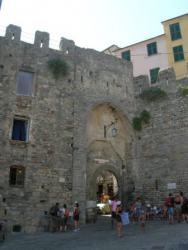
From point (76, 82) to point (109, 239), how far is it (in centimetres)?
868

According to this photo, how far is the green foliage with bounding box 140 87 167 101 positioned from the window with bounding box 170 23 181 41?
7.34m

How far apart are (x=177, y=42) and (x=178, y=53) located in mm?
853

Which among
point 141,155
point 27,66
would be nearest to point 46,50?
point 27,66

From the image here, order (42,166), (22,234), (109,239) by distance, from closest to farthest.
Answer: (109,239) → (22,234) → (42,166)

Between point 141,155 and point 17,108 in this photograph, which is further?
point 141,155

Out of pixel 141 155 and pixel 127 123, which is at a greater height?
pixel 127 123

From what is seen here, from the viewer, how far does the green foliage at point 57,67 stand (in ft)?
49.6

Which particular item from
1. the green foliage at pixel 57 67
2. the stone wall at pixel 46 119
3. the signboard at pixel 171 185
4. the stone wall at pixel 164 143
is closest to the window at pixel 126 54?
the stone wall at pixel 164 143

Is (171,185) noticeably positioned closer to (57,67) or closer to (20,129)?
(20,129)

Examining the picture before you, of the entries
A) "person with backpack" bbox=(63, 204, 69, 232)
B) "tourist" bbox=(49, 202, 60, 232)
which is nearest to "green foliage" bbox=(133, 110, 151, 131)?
"person with backpack" bbox=(63, 204, 69, 232)

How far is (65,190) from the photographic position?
13484 millimetres

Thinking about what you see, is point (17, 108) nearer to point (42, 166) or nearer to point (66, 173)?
point (42, 166)

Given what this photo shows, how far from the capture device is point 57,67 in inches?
596

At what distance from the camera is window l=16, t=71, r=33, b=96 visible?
14.2m
